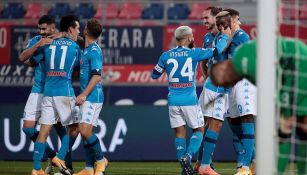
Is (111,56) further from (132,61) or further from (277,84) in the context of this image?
(277,84)

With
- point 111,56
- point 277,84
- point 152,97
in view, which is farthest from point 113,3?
point 277,84

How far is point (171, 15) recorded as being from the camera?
14.7 metres

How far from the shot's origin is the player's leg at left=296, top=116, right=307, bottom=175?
5.97m

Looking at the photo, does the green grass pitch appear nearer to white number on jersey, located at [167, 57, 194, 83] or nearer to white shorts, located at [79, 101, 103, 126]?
white shorts, located at [79, 101, 103, 126]

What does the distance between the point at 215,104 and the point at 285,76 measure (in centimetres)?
356

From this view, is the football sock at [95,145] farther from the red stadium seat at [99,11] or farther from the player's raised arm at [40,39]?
the red stadium seat at [99,11]

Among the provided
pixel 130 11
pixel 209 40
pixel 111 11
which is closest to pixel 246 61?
pixel 209 40

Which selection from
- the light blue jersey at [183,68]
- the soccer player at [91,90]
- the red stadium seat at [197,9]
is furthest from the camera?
the red stadium seat at [197,9]

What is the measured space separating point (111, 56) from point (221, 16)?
208 inches

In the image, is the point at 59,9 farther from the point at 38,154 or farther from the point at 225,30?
the point at 225,30

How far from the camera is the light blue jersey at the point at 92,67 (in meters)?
8.38

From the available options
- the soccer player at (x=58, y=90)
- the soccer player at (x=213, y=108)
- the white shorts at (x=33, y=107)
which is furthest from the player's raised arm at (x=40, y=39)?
the soccer player at (x=213, y=108)

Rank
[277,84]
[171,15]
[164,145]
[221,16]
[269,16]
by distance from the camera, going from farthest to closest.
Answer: [171,15], [164,145], [221,16], [277,84], [269,16]

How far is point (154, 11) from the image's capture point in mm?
14875
